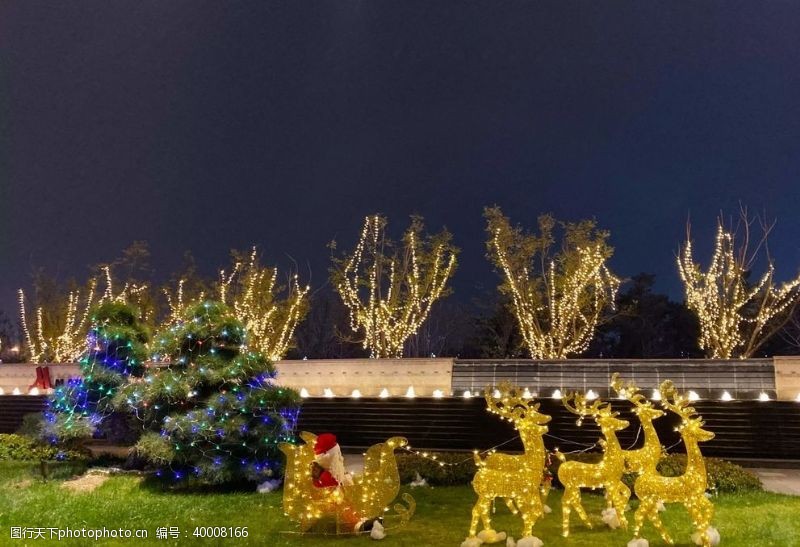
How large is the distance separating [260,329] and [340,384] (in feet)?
17.6

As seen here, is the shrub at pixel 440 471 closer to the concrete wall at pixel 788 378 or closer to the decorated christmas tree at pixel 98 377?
the decorated christmas tree at pixel 98 377

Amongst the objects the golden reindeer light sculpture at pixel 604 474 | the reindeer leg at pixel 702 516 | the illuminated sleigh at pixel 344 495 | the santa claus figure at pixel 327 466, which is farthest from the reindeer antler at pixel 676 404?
the santa claus figure at pixel 327 466

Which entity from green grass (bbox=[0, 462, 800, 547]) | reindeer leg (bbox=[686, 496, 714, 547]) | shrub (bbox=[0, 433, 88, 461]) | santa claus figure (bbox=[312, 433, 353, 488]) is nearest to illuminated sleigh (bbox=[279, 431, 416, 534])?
santa claus figure (bbox=[312, 433, 353, 488])

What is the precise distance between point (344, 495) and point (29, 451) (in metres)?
8.16

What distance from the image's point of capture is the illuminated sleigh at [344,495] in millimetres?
5746

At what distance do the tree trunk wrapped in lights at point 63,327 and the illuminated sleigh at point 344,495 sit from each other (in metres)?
18.0

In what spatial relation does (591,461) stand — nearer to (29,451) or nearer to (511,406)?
(511,406)

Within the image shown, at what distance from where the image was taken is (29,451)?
1120 centimetres

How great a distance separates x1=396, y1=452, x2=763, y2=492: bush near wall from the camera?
25.4 ft

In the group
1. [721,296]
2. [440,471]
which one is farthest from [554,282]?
[440,471]

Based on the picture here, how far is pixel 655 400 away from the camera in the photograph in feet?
35.7

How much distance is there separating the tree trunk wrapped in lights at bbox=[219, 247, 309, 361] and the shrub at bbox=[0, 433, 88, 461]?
298 inches

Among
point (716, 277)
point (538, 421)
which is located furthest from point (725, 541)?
point (716, 277)

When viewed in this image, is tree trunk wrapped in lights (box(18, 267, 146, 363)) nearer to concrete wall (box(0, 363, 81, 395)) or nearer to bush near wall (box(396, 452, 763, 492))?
concrete wall (box(0, 363, 81, 395))
